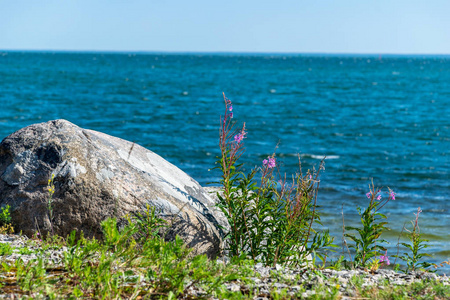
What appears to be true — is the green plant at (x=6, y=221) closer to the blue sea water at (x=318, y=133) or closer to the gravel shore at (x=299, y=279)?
the gravel shore at (x=299, y=279)

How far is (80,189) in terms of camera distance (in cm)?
543

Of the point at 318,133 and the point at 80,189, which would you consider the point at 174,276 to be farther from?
the point at 318,133

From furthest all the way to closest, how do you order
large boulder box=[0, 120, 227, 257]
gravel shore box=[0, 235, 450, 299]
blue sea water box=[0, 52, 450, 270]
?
1. blue sea water box=[0, 52, 450, 270]
2. large boulder box=[0, 120, 227, 257]
3. gravel shore box=[0, 235, 450, 299]

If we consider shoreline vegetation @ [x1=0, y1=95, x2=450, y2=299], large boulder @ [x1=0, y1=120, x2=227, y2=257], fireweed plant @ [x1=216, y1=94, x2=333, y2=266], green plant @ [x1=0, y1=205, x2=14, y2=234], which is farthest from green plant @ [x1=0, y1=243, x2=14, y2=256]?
fireweed plant @ [x1=216, y1=94, x2=333, y2=266]

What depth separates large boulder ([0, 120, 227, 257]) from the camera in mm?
5457

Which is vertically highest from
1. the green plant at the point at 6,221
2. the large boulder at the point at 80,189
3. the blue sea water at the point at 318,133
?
the large boulder at the point at 80,189

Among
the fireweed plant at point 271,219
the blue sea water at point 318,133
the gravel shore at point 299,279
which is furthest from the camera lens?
the blue sea water at point 318,133

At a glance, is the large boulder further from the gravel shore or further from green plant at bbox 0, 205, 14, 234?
the gravel shore

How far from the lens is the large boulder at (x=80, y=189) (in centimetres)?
546

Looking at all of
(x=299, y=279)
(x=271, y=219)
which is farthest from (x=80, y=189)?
(x=299, y=279)

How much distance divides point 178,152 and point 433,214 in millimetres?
10310

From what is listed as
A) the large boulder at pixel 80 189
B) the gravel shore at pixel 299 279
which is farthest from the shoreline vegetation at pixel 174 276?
the large boulder at pixel 80 189

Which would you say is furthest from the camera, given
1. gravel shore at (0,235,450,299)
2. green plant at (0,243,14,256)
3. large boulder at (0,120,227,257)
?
large boulder at (0,120,227,257)

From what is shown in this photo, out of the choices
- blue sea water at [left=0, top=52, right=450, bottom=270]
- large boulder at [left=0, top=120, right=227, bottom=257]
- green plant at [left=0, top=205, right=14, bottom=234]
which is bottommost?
blue sea water at [left=0, top=52, right=450, bottom=270]
